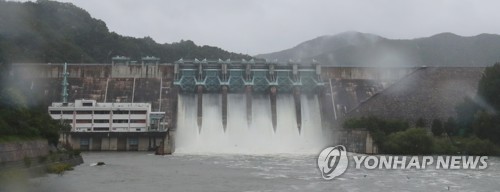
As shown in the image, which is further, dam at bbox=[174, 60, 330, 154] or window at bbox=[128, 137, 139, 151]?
window at bbox=[128, 137, 139, 151]

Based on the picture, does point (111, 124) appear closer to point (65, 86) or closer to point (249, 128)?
point (65, 86)

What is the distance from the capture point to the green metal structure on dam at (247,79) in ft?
226

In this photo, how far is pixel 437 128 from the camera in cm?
5831

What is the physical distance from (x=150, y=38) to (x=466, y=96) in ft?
240

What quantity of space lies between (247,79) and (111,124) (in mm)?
15333

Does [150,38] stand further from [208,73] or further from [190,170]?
[190,170]

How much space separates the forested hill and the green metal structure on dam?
25.8 m

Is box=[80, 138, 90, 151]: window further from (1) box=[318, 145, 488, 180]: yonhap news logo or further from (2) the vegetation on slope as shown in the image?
(1) box=[318, 145, 488, 180]: yonhap news logo

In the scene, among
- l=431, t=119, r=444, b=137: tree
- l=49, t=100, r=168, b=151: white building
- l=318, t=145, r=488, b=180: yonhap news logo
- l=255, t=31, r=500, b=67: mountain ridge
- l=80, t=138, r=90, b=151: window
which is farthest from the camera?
l=255, t=31, r=500, b=67: mountain ridge

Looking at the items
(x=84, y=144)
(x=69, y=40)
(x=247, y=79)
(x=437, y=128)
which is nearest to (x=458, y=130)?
(x=437, y=128)

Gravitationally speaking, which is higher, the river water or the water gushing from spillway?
the water gushing from spillway

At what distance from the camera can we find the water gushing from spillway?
63.1 m

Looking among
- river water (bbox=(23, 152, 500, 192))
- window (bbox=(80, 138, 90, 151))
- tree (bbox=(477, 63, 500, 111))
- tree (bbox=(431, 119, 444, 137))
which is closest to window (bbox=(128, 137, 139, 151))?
window (bbox=(80, 138, 90, 151))

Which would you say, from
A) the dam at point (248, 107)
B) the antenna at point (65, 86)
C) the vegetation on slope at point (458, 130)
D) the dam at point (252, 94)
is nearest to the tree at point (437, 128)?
the vegetation on slope at point (458, 130)
